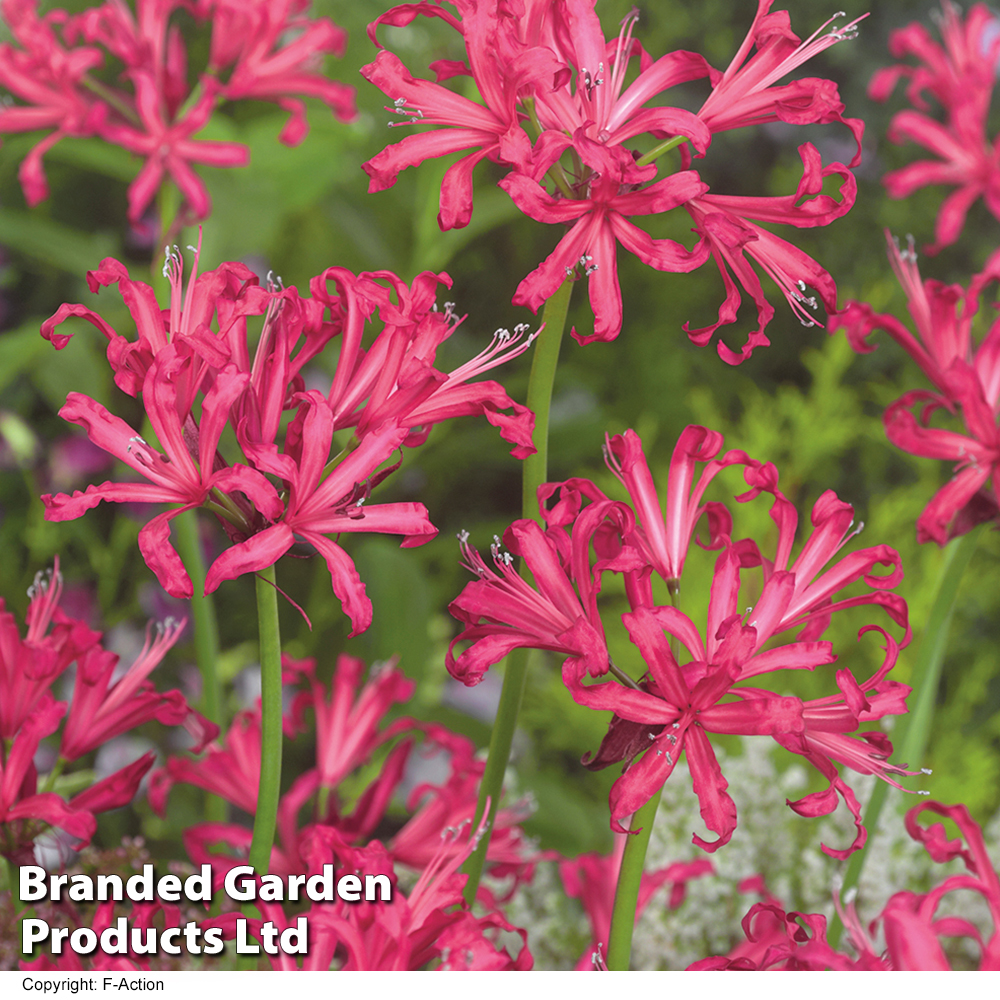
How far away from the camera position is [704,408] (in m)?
0.84

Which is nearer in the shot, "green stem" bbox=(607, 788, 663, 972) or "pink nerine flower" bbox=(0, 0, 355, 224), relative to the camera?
"green stem" bbox=(607, 788, 663, 972)

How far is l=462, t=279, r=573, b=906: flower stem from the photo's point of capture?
0.92ft

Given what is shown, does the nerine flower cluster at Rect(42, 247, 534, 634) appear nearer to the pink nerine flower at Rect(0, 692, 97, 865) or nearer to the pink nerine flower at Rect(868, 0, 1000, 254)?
the pink nerine flower at Rect(0, 692, 97, 865)

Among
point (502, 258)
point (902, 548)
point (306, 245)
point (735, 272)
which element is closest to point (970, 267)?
point (902, 548)

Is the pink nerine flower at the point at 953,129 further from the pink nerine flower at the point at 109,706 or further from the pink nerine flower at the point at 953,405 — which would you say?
the pink nerine flower at the point at 109,706

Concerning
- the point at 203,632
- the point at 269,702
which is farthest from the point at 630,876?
the point at 203,632

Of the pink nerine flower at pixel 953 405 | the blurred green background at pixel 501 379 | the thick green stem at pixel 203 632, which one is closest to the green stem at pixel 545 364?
the pink nerine flower at pixel 953 405

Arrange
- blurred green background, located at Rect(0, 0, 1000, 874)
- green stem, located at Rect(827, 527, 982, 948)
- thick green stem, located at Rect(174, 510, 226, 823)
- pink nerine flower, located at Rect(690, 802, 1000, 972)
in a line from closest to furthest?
pink nerine flower, located at Rect(690, 802, 1000, 972), green stem, located at Rect(827, 527, 982, 948), thick green stem, located at Rect(174, 510, 226, 823), blurred green background, located at Rect(0, 0, 1000, 874)

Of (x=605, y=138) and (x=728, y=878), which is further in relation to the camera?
(x=728, y=878)

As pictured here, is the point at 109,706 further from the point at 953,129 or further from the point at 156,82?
the point at 953,129

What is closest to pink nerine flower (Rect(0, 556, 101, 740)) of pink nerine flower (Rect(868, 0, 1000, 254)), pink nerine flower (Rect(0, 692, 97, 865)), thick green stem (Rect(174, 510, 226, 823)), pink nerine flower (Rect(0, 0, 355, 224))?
pink nerine flower (Rect(0, 692, 97, 865))

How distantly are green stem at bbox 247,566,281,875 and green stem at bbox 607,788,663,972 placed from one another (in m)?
0.10
